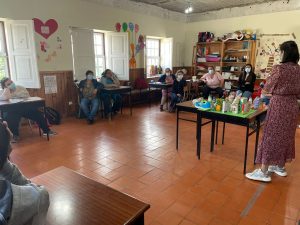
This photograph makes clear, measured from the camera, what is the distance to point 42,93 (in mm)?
5039

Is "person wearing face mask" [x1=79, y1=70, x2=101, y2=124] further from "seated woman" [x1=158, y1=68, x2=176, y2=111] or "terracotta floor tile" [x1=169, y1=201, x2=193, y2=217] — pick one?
"terracotta floor tile" [x1=169, y1=201, x2=193, y2=217]

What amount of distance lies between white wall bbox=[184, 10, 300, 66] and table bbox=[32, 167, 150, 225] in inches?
270

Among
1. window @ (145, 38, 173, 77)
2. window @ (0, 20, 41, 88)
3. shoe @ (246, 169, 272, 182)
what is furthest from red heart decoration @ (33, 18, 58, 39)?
shoe @ (246, 169, 272, 182)

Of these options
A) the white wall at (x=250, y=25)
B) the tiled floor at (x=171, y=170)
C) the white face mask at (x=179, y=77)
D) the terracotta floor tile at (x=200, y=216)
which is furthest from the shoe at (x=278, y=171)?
the white wall at (x=250, y=25)

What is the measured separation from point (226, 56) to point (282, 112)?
5.40 m

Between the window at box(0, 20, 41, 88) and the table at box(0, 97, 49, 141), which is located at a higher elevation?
the window at box(0, 20, 41, 88)

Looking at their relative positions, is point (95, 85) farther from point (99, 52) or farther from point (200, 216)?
point (200, 216)

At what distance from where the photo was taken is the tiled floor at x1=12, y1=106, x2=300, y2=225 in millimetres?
2088

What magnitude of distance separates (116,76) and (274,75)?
4507 mm

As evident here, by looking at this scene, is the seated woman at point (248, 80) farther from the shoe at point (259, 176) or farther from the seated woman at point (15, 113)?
the seated woman at point (15, 113)

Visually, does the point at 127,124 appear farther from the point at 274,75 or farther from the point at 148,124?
the point at 274,75

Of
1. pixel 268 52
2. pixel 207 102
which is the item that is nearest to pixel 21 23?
pixel 207 102

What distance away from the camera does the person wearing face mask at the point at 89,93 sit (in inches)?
202

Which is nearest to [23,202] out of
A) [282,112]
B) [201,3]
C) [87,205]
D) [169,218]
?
[87,205]
